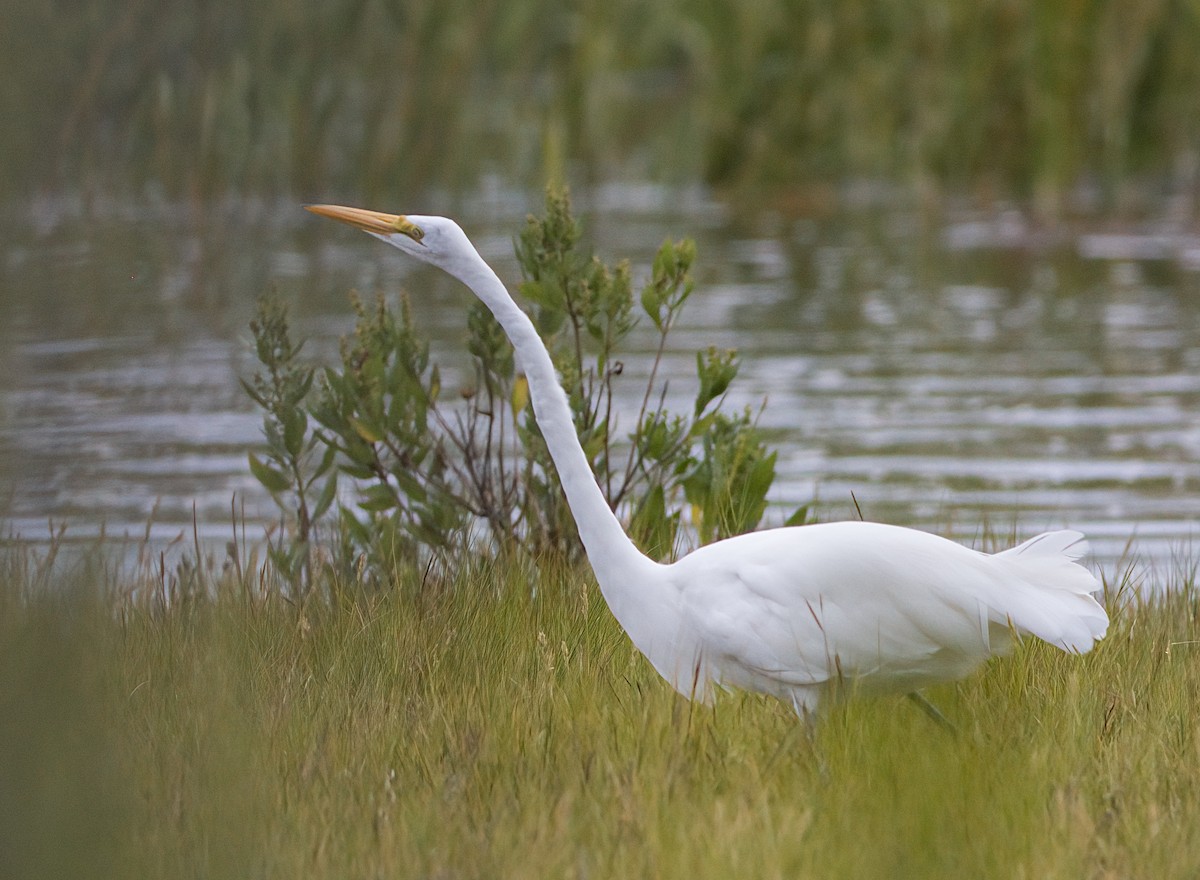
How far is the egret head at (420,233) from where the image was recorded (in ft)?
10.6

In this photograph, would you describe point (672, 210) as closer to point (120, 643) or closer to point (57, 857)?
point (120, 643)

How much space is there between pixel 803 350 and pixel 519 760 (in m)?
6.99

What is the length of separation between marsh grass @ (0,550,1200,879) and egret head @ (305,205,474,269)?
807 millimetres

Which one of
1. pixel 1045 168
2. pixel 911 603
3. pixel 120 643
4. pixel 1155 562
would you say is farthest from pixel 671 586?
pixel 1045 168

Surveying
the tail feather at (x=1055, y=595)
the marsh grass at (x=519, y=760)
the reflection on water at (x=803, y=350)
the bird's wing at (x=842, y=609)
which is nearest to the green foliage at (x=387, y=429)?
the reflection on water at (x=803, y=350)

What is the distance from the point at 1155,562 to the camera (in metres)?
5.57

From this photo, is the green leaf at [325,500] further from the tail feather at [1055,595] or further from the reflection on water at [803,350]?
the tail feather at [1055,595]

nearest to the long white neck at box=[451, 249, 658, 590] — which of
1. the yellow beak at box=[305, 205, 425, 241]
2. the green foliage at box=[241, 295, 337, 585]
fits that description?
the yellow beak at box=[305, 205, 425, 241]

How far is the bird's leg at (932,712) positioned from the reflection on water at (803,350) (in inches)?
71.3

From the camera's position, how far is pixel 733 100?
49.1 feet

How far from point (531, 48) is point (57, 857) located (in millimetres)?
13667

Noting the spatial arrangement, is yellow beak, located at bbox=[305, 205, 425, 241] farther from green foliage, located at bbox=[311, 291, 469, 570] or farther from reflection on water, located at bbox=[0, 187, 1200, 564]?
green foliage, located at bbox=[311, 291, 469, 570]

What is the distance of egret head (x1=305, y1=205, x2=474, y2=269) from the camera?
10.6 feet

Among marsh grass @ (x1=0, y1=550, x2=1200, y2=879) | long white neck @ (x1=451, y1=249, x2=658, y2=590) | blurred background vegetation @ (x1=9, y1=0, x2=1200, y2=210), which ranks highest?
blurred background vegetation @ (x1=9, y1=0, x2=1200, y2=210)
